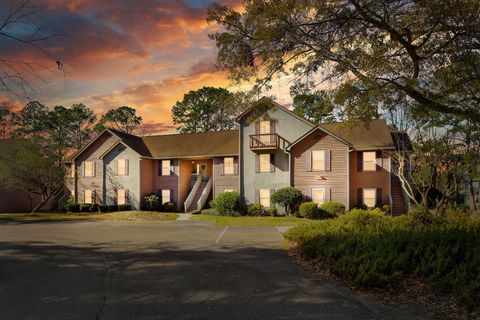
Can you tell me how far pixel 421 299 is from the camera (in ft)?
27.0

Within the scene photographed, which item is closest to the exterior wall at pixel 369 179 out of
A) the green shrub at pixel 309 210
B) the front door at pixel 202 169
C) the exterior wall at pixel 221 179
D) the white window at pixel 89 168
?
the green shrub at pixel 309 210

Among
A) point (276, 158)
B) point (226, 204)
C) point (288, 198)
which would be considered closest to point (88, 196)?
point (226, 204)

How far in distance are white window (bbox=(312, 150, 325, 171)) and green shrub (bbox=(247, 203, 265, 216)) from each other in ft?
17.8

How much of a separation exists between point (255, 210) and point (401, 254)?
70.5 ft

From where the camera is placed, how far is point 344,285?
9.41m

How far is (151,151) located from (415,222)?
93.8 feet

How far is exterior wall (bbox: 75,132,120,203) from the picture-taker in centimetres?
3769

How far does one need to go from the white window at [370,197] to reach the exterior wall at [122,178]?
66.3 ft

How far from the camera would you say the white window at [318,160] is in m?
30.6

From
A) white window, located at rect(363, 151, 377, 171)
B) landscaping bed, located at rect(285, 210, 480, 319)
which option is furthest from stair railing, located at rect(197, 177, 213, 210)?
landscaping bed, located at rect(285, 210, 480, 319)

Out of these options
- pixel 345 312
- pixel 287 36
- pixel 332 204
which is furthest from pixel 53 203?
pixel 345 312

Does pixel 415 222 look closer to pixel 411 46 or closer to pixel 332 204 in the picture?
pixel 411 46

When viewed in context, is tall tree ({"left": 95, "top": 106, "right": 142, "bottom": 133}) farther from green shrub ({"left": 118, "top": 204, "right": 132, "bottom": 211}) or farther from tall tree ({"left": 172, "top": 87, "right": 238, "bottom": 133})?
green shrub ({"left": 118, "top": 204, "right": 132, "bottom": 211})

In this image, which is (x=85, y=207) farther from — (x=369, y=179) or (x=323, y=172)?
(x=369, y=179)
